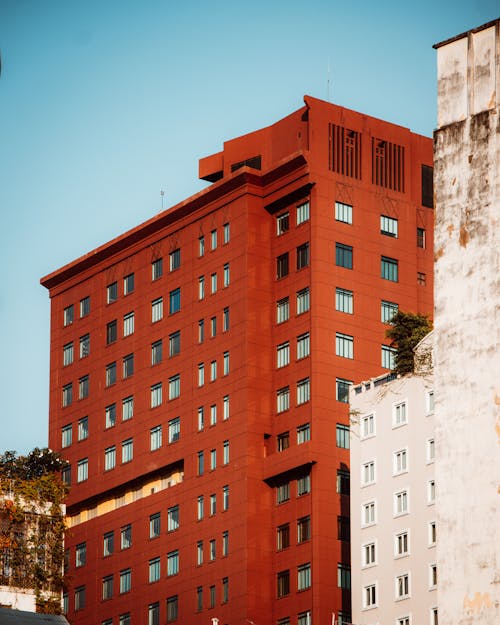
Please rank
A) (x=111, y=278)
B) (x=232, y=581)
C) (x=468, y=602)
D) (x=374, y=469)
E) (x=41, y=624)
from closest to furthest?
(x=468, y=602)
(x=41, y=624)
(x=374, y=469)
(x=232, y=581)
(x=111, y=278)

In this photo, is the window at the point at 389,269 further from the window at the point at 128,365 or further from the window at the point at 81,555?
the window at the point at 81,555

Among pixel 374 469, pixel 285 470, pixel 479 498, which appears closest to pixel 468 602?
pixel 479 498

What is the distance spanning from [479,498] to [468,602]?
9.70ft

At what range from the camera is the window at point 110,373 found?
144625 millimetres

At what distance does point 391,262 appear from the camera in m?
133

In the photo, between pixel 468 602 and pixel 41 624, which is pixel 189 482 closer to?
pixel 41 624

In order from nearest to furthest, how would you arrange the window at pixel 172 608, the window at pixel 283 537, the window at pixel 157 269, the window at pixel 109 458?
the window at pixel 283 537 → the window at pixel 172 608 → the window at pixel 157 269 → the window at pixel 109 458

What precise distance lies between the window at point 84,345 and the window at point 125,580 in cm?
1810

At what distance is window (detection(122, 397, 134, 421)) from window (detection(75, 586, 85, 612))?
12.8 metres

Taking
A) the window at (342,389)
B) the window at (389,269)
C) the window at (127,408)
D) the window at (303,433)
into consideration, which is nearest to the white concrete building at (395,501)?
the window at (303,433)

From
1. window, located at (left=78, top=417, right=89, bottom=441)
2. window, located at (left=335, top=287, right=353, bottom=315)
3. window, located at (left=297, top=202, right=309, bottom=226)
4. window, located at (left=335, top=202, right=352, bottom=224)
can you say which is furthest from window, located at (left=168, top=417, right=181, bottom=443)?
window, located at (left=335, top=202, right=352, bottom=224)

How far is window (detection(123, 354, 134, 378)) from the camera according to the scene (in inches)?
5615

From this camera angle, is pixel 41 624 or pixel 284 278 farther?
pixel 284 278

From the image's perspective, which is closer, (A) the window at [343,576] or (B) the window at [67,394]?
(A) the window at [343,576]
